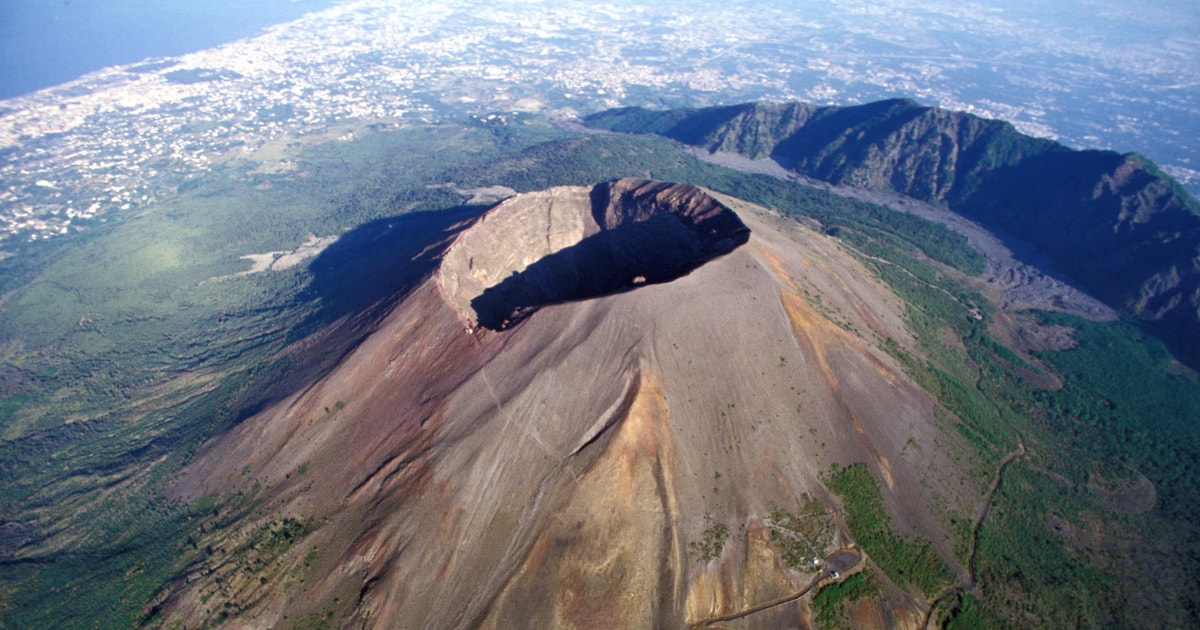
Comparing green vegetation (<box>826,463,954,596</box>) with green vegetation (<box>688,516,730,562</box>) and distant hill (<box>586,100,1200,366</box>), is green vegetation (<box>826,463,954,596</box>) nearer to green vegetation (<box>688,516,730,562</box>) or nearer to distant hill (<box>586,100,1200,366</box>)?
green vegetation (<box>688,516,730,562</box>)

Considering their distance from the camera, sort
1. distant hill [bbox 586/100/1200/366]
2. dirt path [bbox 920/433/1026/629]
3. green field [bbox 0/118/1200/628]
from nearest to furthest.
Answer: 1. dirt path [bbox 920/433/1026/629]
2. green field [bbox 0/118/1200/628]
3. distant hill [bbox 586/100/1200/366]

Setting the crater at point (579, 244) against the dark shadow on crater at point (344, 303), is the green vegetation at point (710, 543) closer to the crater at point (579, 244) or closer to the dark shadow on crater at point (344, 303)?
the crater at point (579, 244)

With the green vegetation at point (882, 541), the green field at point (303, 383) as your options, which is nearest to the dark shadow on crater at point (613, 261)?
the green field at point (303, 383)

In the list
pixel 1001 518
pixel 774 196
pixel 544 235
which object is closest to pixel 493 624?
pixel 1001 518

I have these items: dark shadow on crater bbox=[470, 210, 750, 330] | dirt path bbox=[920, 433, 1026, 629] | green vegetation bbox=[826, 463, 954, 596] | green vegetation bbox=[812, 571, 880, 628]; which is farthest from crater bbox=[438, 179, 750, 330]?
dirt path bbox=[920, 433, 1026, 629]

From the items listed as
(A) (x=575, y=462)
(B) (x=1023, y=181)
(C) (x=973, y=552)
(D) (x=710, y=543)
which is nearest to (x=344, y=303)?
(A) (x=575, y=462)
